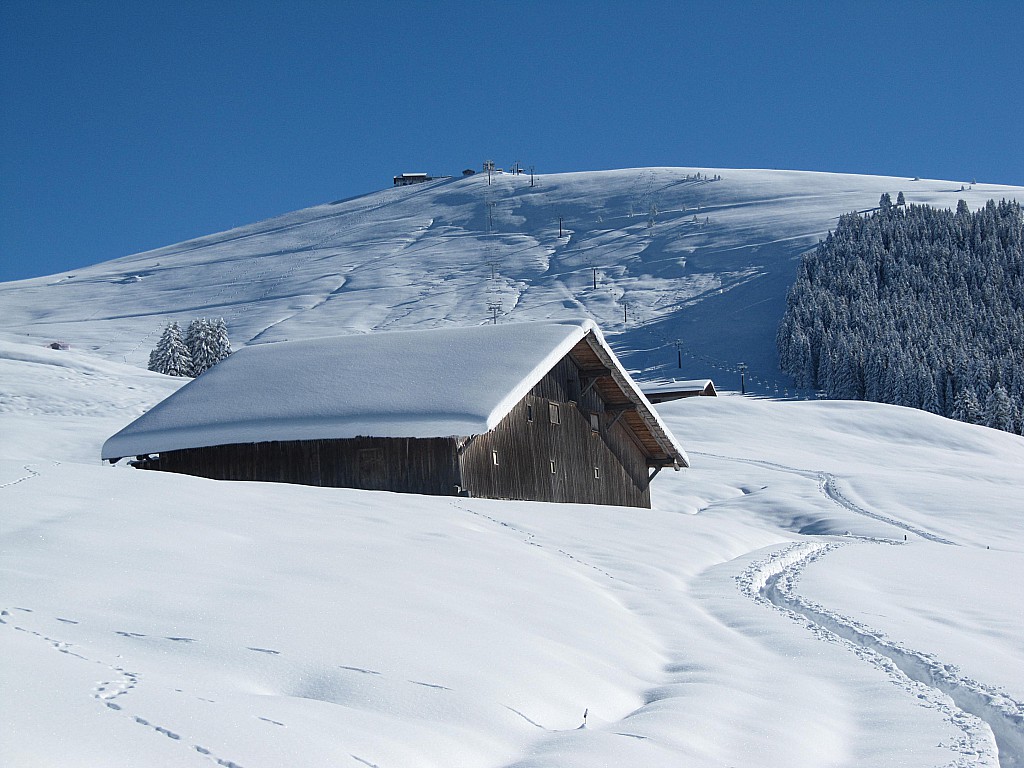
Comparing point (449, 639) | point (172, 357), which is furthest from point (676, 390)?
point (449, 639)

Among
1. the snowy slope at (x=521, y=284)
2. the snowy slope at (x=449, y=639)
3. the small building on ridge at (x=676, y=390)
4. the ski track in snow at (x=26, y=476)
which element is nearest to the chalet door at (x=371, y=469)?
the snowy slope at (x=449, y=639)

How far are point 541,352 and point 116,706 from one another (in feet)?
52.7

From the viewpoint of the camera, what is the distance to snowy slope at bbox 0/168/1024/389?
138000 mm

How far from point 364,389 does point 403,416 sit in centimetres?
171

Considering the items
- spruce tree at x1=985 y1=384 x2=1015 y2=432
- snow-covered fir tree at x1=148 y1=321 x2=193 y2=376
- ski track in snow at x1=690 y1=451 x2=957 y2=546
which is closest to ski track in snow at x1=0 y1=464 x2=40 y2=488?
ski track in snow at x1=690 y1=451 x2=957 y2=546

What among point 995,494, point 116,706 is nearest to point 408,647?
point 116,706

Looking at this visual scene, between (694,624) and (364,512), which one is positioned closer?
(694,624)

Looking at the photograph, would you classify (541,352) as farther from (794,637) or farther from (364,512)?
(794,637)

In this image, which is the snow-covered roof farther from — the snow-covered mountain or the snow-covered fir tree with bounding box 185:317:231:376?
the snow-covered fir tree with bounding box 185:317:231:376

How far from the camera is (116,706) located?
15.4ft

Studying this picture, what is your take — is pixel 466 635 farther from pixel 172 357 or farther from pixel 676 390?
pixel 172 357

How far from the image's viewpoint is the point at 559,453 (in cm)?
2297

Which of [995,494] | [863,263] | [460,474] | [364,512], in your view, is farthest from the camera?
[863,263]

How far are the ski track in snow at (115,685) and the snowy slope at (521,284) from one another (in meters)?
117
